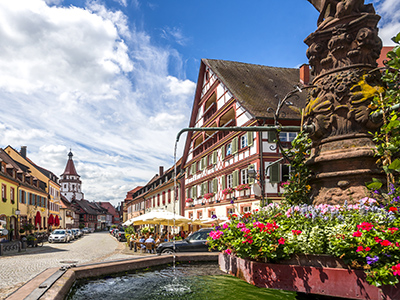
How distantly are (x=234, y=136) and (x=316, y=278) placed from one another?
21374mm

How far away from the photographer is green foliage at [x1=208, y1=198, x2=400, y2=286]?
4270 mm

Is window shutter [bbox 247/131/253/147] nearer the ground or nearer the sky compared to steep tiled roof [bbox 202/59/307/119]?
nearer the ground

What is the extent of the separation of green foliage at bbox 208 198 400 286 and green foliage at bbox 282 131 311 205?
1.55 m

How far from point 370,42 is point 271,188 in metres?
15.7

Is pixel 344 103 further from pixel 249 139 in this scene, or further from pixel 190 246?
pixel 249 139

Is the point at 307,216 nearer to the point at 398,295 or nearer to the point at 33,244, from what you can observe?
the point at 398,295

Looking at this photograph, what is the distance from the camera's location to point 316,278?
467 cm

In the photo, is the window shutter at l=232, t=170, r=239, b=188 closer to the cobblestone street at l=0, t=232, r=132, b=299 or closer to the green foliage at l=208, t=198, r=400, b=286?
the cobblestone street at l=0, t=232, r=132, b=299

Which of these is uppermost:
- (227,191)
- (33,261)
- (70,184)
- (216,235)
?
(70,184)

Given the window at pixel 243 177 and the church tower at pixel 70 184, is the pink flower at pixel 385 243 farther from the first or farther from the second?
the church tower at pixel 70 184

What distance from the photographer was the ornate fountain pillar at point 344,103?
6.70m

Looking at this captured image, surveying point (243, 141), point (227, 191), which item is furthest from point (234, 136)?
point (227, 191)

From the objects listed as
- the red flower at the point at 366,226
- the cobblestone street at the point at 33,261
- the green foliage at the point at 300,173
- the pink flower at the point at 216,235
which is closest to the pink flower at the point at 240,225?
the pink flower at the point at 216,235

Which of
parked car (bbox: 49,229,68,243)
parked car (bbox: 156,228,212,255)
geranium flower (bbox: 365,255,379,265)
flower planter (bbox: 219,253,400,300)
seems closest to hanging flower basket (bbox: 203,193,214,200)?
parked car (bbox: 156,228,212,255)
